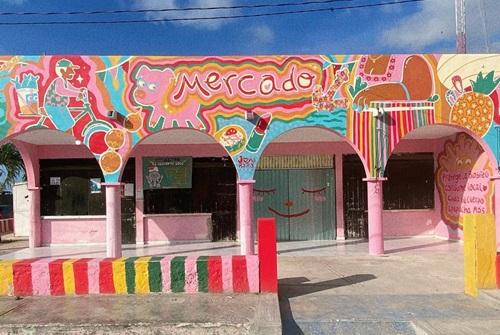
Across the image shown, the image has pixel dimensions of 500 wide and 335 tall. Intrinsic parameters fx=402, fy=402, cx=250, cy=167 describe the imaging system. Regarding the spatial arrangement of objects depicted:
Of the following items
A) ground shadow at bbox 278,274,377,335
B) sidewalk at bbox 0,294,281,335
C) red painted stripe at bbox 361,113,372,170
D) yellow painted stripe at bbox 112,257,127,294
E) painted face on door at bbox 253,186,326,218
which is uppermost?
red painted stripe at bbox 361,113,372,170

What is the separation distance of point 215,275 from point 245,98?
16.5ft

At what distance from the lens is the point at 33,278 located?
6164 millimetres

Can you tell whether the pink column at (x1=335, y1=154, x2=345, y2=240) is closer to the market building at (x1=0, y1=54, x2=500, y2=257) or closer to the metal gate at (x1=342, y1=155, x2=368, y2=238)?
the metal gate at (x1=342, y1=155, x2=368, y2=238)

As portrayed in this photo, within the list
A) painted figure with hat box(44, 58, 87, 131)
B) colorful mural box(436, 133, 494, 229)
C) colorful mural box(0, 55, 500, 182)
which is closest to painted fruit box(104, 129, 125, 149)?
colorful mural box(0, 55, 500, 182)

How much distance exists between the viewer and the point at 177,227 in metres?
12.9

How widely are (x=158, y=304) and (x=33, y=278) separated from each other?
2.12 meters

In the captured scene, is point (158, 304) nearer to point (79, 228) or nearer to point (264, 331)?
point (264, 331)

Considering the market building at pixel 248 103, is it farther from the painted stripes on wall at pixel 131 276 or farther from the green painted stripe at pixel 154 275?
the green painted stripe at pixel 154 275

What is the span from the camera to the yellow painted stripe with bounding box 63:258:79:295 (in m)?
6.13

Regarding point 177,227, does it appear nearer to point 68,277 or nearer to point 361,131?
point 361,131

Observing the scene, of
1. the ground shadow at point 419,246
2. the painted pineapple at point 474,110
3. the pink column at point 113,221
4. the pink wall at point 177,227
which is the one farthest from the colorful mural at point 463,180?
the pink column at point 113,221

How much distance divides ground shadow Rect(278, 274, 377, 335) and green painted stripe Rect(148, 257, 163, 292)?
1.90m

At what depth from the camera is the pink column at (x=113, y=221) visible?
9599mm

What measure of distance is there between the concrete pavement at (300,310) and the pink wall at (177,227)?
5.21 meters
